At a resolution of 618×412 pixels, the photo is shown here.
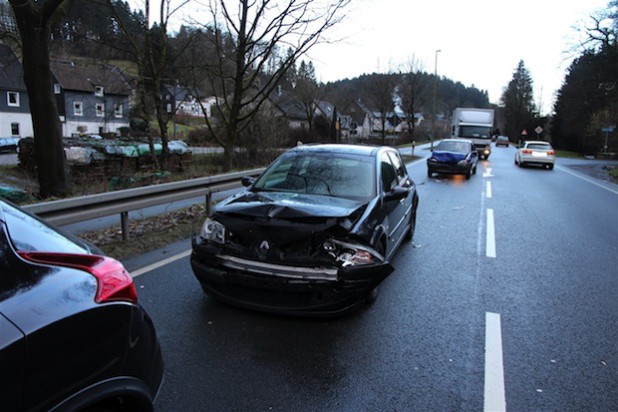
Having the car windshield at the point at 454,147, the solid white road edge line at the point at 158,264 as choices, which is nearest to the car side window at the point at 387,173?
the solid white road edge line at the point at 158,264

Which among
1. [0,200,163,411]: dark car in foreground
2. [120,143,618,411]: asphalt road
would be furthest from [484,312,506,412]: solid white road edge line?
[0,200,163,411]: dark car in foreground

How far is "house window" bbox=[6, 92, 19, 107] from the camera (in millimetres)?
53119

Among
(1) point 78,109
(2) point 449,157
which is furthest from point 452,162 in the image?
(1) point 78,109

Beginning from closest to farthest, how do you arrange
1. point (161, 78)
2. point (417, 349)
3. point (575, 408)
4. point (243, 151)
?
point (575, 408)
point (417, 349)
point (161, 78)
point (243, 151)

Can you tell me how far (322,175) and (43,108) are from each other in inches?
334

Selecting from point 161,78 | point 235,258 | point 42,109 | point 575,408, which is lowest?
point 575,408

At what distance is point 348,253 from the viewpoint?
157 inches

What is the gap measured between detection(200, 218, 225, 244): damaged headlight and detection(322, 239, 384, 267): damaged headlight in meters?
1.01

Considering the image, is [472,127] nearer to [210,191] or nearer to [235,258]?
[210,191]

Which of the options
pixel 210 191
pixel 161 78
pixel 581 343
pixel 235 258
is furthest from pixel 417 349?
pixel 161 78

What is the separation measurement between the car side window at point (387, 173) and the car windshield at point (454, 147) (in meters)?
14.3

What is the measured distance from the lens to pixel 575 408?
3.02 meters

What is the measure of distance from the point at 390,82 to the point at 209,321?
36883mm

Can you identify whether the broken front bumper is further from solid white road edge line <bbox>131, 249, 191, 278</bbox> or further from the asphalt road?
solid white road edge line <bbox>131, 249, 191, 278</bbox>
